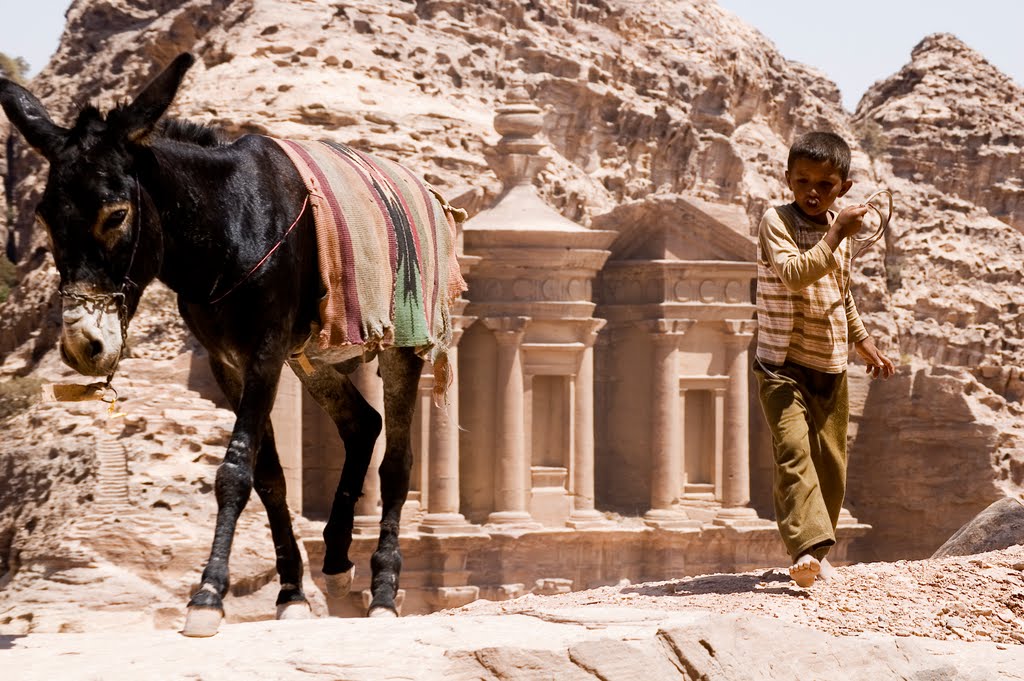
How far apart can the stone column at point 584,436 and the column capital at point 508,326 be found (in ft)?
4.28

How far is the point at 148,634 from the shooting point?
8172 millimetres

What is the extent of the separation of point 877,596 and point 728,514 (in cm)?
2135

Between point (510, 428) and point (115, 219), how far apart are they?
848 inches

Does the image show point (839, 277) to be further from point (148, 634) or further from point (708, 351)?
point (708, 351)

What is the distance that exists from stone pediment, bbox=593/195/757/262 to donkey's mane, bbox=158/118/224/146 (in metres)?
22.0

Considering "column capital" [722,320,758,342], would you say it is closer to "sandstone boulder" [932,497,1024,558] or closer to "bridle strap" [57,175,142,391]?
"sandstone boulder" [932,497,1024,558]

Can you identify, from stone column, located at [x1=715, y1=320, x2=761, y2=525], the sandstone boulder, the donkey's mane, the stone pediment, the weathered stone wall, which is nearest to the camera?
the donkey's mane

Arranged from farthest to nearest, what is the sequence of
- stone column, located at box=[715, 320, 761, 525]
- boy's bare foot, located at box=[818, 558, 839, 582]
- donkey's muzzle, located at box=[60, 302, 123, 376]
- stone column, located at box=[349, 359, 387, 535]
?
stone column, located at box=[715, 320, 761, 525] < stone column, located at box=[349, 359, 387, 535] < boy's bare foot, located at box=[818, 558, 839, 582] < donkey's muzzle, located at box=[60, 302, 123, 376]

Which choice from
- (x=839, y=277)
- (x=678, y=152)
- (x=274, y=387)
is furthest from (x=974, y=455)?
(x=274, y=387)

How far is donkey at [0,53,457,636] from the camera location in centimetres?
796

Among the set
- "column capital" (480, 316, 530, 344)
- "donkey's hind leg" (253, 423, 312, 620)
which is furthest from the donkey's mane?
"column capital" (480, 316, 530, 344)

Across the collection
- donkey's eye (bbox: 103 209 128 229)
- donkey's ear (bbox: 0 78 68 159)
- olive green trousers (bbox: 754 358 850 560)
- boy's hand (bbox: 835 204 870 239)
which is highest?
donkey's ear (bbox: 0 78 68 159)

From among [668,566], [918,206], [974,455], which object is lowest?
[668,566]

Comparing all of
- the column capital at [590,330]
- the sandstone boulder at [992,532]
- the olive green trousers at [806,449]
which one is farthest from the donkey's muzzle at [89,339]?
the column capital at [590,330]
